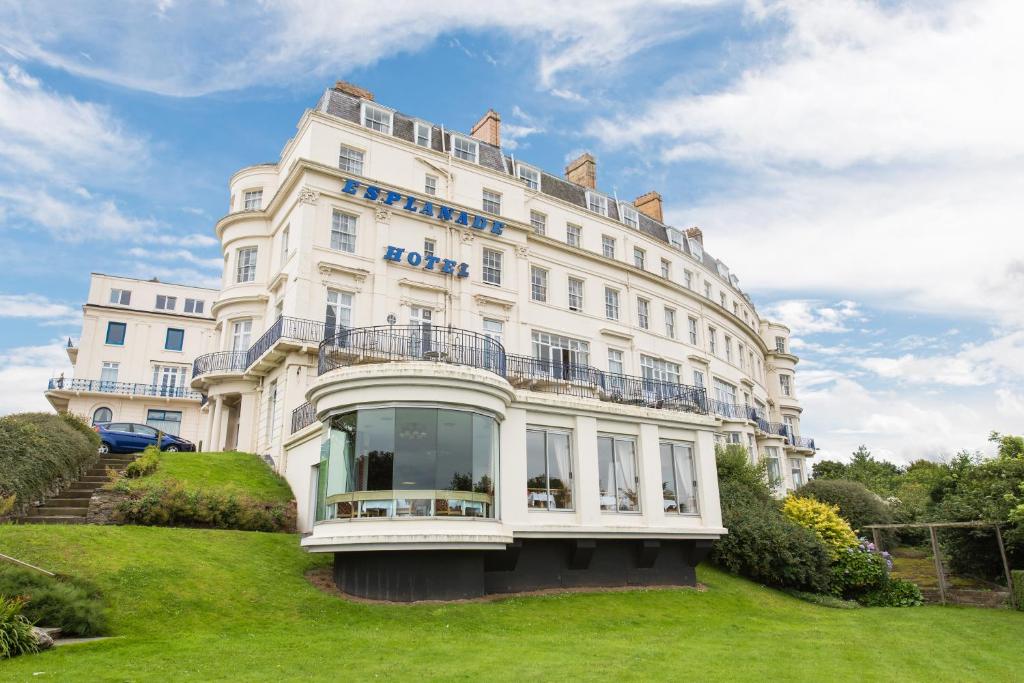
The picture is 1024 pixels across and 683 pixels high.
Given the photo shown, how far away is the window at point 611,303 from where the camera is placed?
127 ft

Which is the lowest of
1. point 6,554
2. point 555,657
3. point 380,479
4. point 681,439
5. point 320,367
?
point 555,657

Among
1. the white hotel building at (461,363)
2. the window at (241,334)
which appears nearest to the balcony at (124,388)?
the white hotel building at (461,363)

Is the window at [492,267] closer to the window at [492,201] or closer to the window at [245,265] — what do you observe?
the window at [492,201]

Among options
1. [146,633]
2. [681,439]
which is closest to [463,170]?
[681,439]

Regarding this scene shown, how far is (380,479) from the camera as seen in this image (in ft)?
48.8

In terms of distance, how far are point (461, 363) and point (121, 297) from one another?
42.5m

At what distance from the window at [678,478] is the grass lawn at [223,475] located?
11.0 m

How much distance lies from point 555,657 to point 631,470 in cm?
900

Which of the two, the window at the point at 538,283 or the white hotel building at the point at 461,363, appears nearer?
the white hotel building at the point at 461,363

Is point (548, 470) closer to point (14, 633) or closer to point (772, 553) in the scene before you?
point (772, 553)

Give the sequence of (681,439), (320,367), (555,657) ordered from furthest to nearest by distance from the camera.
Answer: (681,439)
(320,367)
(555,657)

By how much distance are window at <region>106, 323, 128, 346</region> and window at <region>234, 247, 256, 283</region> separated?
21654 mm

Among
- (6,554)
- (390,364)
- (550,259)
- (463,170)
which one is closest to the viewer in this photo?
(6,554)

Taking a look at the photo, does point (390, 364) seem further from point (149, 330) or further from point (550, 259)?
point (149, 330)
